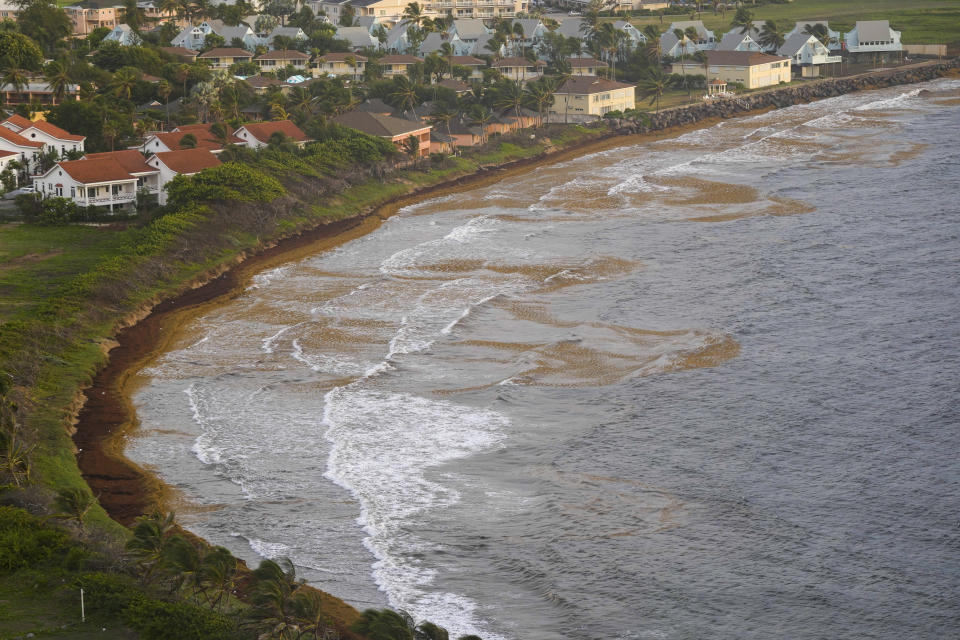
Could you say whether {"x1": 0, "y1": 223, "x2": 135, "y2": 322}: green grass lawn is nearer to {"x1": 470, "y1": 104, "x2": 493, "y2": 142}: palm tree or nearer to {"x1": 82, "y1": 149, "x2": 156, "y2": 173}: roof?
{"x1": 82, "y1": 149, "x2": 156, "y2": 173}: roof

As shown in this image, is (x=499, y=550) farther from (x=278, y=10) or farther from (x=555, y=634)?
(x=278, y=10)

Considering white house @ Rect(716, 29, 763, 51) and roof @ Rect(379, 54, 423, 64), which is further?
white house @ Rect(716, 29, 763, 51)

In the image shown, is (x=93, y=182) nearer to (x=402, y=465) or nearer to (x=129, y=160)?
(x=129, y=160)

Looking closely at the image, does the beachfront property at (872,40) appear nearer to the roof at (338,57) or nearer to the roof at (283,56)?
the roof at (338,57)

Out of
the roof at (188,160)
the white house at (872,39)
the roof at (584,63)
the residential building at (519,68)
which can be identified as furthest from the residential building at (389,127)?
the white house at (872,39)

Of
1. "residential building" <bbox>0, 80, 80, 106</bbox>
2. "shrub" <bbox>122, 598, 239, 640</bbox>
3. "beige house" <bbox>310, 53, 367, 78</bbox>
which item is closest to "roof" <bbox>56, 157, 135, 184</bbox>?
"residential building" <bbox>0, 80, 80, 106</bbox>
